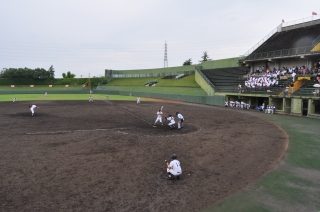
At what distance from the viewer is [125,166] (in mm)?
10484

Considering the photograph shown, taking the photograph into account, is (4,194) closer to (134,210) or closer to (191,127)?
(134,210)

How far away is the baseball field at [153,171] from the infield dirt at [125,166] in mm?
34

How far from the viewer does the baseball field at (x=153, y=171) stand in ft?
24.5

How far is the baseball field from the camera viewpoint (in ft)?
24.5

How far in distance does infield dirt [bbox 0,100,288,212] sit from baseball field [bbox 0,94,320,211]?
0.03 m

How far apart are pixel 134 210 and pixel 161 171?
3.16 m

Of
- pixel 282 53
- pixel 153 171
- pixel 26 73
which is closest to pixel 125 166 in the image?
pixel 153 171

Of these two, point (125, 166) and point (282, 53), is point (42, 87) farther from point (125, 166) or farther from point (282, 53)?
point (125, 166)

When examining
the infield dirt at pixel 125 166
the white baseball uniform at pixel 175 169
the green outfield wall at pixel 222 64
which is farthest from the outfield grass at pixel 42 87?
the white baseball uniform at pixel 175 169

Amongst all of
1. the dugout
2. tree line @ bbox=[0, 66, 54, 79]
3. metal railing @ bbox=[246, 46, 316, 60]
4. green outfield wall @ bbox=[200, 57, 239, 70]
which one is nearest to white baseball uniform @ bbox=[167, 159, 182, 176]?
the dugout

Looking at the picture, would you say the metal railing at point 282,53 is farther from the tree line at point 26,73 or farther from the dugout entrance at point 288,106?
the tree line at point 26,73

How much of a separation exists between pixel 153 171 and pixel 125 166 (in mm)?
1336

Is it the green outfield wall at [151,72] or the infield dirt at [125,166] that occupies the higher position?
the green outfield wall at [151,72]

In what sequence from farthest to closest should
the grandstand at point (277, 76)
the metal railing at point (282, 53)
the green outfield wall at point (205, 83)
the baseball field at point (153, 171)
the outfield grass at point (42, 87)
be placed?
the outfield grass at point (42, 87)
the green outfield wall at point (205, 83)
the metal railing at point (282, 53)
the grandstand at point (277, 76)
the baseball field at point (153, 171)
